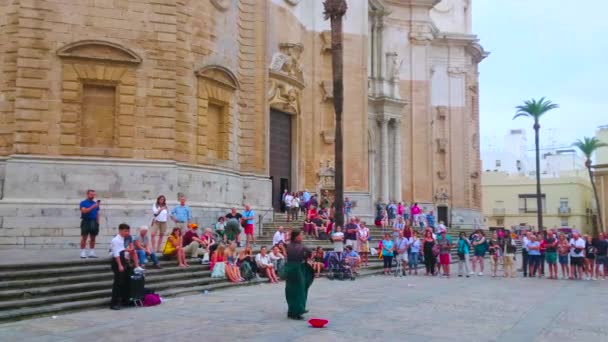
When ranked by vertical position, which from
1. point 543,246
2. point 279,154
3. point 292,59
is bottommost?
point 543,246

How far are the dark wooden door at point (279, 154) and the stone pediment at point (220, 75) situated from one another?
7328 millimetres

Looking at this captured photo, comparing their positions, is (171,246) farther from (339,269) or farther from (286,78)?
(286,78)

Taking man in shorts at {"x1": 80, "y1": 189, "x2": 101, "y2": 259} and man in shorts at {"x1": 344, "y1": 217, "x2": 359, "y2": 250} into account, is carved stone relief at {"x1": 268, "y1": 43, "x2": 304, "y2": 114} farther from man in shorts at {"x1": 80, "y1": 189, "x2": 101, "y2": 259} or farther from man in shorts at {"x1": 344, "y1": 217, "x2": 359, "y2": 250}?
man in shorts at {"x1": 80, "y1": 189, "x2": 101, "y2": 259}

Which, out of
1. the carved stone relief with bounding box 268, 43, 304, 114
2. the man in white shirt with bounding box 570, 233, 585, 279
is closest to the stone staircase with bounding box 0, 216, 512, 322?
the man in white shirt with bounding box 570, 233, 585, 279

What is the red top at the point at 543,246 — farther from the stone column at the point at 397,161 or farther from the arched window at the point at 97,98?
the stone column at the point at 397,161

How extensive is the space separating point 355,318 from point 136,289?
4.24 meters

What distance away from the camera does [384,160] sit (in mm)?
44406

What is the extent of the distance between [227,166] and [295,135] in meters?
10.1

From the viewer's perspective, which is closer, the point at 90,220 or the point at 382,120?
the point at 90,220

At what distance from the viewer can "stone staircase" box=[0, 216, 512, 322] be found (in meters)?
11.8

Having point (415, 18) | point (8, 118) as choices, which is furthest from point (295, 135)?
A: point (415, 18)

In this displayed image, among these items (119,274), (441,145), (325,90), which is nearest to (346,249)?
(119,274)

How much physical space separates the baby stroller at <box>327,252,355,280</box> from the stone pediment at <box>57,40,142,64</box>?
28.3 ft

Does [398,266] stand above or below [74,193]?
below
